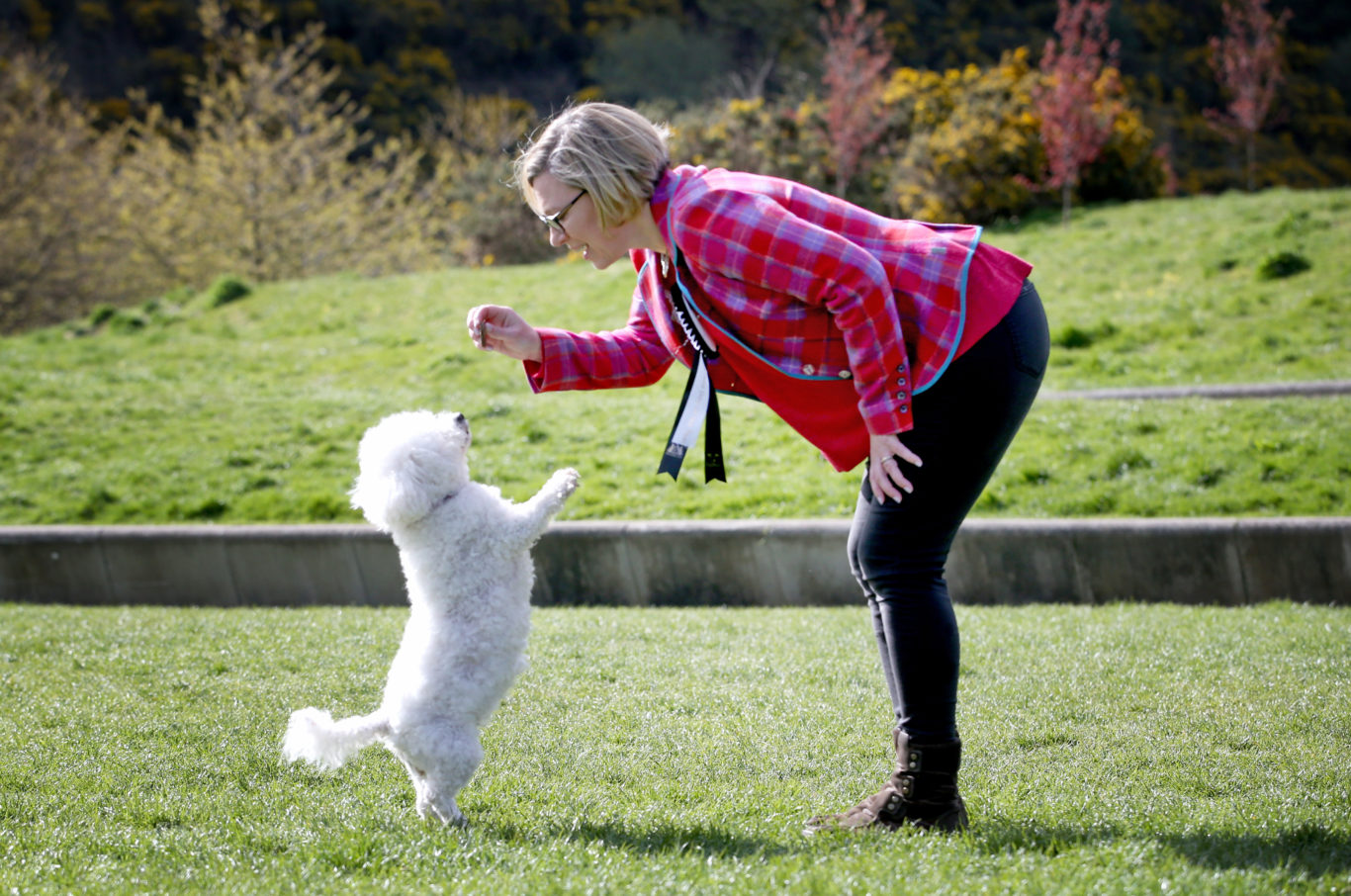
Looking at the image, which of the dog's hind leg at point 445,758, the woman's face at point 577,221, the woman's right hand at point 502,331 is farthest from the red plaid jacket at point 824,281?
the dog's hind leg at point 445,758

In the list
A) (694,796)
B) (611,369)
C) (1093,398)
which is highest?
(611,369)

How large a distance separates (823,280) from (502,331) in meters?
1.03

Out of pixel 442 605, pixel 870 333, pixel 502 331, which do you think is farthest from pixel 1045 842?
pixel 502 331

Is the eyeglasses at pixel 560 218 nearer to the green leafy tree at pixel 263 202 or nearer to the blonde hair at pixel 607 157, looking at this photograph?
the blonde hair at pixel 607 157

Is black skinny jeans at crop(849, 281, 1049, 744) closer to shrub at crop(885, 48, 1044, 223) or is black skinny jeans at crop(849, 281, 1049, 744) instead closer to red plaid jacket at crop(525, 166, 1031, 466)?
red plaid jacket at crop(525, 166, 1031, 466)

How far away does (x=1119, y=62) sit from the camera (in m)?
34.0

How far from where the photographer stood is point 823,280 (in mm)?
2770

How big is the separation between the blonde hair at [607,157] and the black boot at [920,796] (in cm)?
157

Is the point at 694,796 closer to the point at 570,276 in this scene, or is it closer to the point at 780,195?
the point at 780,195

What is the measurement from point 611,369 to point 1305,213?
1272cm

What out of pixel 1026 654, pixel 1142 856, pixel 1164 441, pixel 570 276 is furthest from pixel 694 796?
pixel 570 276

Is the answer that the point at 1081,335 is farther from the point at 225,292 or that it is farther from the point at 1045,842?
the point at 225,292

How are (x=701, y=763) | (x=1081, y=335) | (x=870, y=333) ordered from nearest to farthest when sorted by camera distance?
(x=870, y=333) → (x=701, y=763) → (x=1081, y=335)

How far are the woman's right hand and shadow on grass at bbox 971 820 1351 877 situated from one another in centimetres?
182
